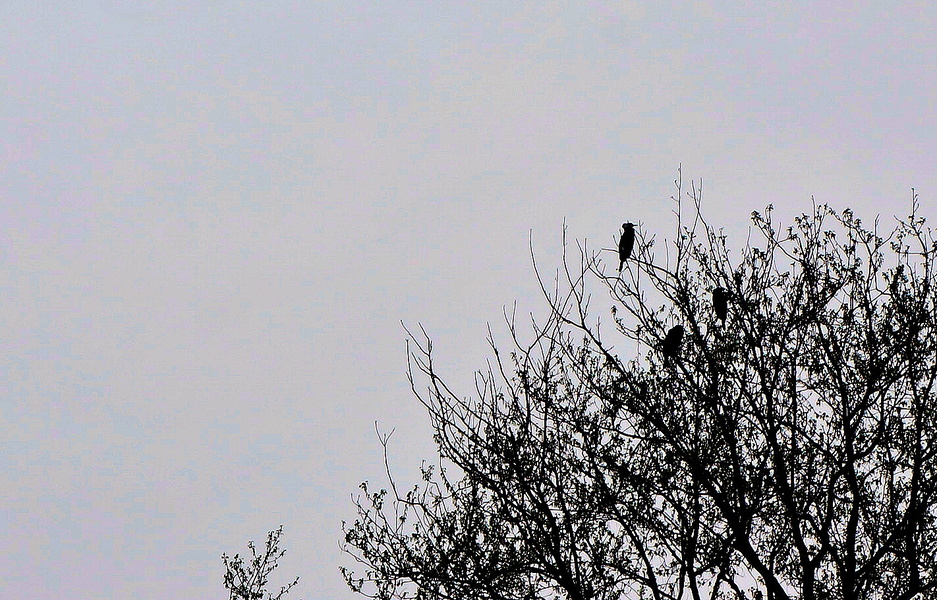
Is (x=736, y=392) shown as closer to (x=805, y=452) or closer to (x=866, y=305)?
(x=805, y=452)

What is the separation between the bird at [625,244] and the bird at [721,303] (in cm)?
117

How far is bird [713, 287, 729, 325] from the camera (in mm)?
9367

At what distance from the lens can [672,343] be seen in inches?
368

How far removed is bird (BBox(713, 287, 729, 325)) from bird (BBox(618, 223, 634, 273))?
1.17 metres

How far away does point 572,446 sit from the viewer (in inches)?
360

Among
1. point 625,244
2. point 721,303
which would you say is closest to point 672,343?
point 721,303

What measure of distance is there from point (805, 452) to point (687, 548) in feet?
4.22

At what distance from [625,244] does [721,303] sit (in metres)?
1.91

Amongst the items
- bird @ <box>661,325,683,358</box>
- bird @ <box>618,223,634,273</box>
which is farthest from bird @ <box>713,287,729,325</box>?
bird @ <box>618,223,634,273</box>

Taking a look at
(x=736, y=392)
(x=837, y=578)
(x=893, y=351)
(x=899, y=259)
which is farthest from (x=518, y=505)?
(x=899, y=259)

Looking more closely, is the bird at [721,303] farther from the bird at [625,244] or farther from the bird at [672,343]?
the bird at [625,244]

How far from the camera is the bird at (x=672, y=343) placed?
30.6 feet

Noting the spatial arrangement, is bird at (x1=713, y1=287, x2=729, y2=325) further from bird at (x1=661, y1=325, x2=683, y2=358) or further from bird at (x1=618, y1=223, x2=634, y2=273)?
bird at (x1=618, y1=223, x2=634, y2=273)

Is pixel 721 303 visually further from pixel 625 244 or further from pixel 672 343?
pixel 625 244
